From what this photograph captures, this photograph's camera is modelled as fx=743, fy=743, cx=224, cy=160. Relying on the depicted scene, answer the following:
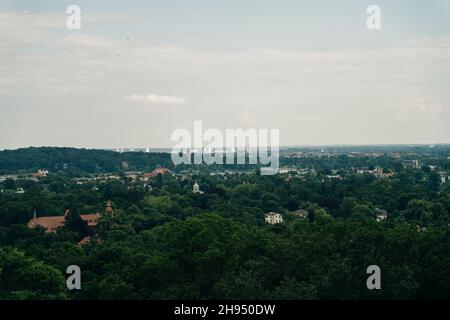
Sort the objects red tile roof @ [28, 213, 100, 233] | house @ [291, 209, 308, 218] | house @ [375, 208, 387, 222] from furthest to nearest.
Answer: house @ [291, 209, 308, 218]
house @ [375, 208, 387, 222]
red tile roof @ [28, 213, 100, 233]

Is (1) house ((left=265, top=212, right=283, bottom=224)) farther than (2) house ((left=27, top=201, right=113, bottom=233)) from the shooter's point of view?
Yes

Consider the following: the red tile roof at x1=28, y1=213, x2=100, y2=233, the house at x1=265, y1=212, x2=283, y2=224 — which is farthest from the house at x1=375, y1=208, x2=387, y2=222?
the red tile roof at x1=28, y1=213, x2=100, y2=233

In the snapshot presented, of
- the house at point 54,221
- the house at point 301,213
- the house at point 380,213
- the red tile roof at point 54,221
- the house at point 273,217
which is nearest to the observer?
the house at point 54,221

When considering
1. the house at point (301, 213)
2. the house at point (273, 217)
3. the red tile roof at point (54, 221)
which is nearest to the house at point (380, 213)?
the house at point (301, 213)

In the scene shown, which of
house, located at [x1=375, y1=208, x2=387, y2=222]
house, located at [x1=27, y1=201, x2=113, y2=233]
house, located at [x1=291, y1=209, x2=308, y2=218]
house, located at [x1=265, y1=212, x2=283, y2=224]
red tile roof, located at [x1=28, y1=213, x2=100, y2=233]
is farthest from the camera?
house, located at [x1=291, y1=209, x2=308, y2=218]

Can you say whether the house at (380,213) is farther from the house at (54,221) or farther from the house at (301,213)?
the house at (54,221)

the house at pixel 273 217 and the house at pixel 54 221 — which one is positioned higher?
the house at pixel 54 221

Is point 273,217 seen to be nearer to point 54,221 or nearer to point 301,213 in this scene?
point 301,213

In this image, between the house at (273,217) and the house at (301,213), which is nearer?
the house at (273,217)

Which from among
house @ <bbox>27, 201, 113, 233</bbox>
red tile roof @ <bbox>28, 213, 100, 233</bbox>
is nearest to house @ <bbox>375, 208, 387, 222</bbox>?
house @ <bbox>27, 201, 113, 233</bbox>

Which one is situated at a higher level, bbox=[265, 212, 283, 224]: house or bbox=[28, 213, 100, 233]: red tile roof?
bbox=[28, 213, 100, 233]: red tile roof

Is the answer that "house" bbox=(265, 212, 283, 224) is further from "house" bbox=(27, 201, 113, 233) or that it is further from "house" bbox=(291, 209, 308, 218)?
"house" bbox=(27, 201, 113, 233)
